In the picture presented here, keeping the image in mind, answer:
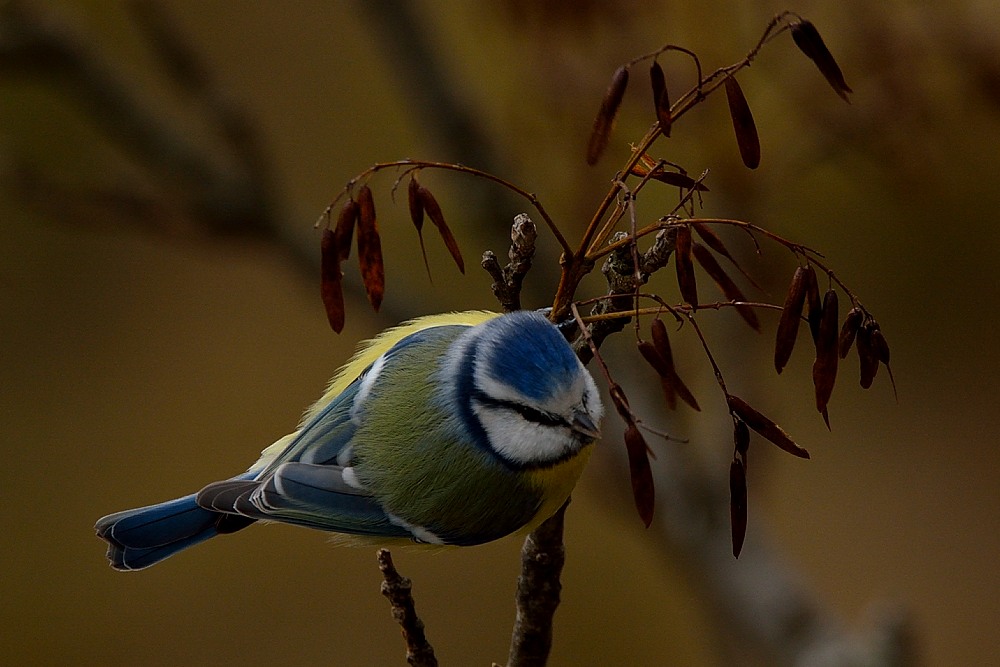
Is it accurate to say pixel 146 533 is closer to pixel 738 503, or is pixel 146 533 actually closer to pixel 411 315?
pixel 411 315

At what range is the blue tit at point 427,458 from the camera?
167 cm

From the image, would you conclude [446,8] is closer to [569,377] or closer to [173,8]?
[173,8]

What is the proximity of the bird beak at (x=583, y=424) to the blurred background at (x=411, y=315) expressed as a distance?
87 centimetres

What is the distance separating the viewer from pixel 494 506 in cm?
175

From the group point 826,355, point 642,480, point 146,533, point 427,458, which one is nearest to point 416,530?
point 427,458

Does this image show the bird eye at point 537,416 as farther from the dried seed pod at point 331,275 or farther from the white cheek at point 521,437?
the dried seed pod at point 331,275

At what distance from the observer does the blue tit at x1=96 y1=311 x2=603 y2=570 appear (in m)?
1.67

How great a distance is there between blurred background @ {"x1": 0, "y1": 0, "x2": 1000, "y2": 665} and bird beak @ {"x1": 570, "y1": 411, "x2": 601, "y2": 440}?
872mm

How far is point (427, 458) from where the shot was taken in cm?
176

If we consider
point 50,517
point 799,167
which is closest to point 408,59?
point 799,167

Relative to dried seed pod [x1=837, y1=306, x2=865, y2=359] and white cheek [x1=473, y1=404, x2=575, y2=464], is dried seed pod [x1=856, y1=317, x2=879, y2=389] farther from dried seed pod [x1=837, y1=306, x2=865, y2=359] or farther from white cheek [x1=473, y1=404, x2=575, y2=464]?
white cheek [x1=473, y1=404, x2=575, y2=464]

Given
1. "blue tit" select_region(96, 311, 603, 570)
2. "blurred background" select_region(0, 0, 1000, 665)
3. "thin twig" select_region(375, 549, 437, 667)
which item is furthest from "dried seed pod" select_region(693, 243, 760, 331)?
"blurred background" select_region(0, 0, 1000, 665)

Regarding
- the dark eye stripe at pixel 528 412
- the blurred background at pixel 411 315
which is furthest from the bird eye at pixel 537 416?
the blurred background at pixel 411 315

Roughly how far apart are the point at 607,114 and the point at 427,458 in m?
0.69
